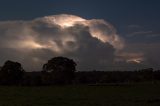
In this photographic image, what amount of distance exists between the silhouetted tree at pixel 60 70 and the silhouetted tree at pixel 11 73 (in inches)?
279

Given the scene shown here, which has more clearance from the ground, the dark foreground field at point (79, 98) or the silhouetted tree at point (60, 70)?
the silhouetted tree at point (60, 70)

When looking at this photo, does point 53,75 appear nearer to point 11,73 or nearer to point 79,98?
point 11,73

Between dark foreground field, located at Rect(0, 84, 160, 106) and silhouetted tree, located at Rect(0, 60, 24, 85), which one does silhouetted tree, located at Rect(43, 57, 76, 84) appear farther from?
dark foreground field, located at Rect(0, 84, 160, 106)

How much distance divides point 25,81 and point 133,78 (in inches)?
1165

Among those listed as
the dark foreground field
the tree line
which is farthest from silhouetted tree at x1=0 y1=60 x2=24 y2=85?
the dark foreground field

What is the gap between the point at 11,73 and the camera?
87562 millimetres

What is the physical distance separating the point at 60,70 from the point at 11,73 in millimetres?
13348

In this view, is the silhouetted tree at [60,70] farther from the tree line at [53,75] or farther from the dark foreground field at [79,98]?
Result: the dark foreground field at [79,98]

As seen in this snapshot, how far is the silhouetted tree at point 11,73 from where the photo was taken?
8681cm

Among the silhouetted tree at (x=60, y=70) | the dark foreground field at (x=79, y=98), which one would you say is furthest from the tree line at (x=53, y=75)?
the dark foreground field at (x=79, y=98)

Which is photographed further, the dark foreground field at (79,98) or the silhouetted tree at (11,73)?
the silhouetted tree at (11,73)

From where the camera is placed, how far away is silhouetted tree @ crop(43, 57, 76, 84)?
93875mm


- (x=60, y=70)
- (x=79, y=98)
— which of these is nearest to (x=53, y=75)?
(x=60, y=70)

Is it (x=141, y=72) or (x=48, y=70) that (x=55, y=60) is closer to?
(x=48, y=70)
